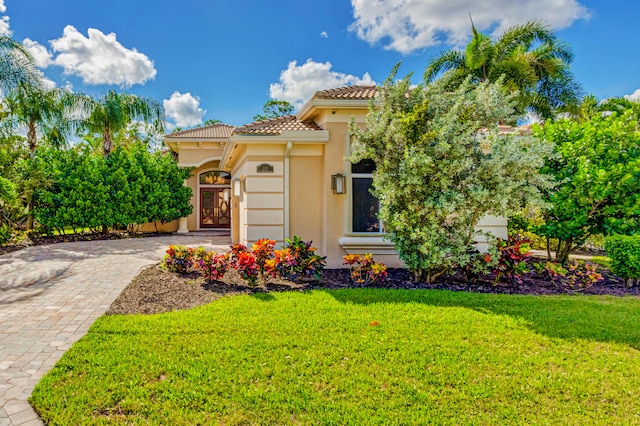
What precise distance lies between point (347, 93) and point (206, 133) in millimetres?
14561

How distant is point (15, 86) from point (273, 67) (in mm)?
12546

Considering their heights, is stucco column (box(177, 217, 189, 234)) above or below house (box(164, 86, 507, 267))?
below

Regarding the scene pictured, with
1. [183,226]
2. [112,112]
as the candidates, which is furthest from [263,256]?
[112,112]

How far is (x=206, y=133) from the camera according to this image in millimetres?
21812

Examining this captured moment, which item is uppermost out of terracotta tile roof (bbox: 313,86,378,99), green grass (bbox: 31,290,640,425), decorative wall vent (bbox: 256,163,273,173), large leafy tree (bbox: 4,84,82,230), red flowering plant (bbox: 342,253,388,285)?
large leafy tree (bbox: 4,84,82,230)

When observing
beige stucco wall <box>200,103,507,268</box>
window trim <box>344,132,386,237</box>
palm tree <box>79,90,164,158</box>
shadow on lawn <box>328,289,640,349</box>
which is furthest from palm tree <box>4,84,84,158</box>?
shadow on lawn <box>328,289,640,349</box>

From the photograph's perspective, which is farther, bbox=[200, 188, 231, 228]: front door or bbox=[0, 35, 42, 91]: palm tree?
bbox=[200, 188, 231, 228]: front door

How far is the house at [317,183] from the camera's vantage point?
934 centimetres

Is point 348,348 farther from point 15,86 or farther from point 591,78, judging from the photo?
point 591,78

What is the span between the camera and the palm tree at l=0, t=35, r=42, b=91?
15.2 metres

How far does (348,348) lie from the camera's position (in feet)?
14.9

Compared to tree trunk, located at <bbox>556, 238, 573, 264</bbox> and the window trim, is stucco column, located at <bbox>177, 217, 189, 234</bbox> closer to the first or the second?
the window trim

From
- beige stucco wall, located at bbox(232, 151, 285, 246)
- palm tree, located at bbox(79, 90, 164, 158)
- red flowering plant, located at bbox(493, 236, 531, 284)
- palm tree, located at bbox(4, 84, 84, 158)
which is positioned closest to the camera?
red flowering plant, located at bbox(493, 236, 531, 284)

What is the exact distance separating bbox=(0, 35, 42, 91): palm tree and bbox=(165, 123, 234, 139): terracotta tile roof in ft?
21.1
